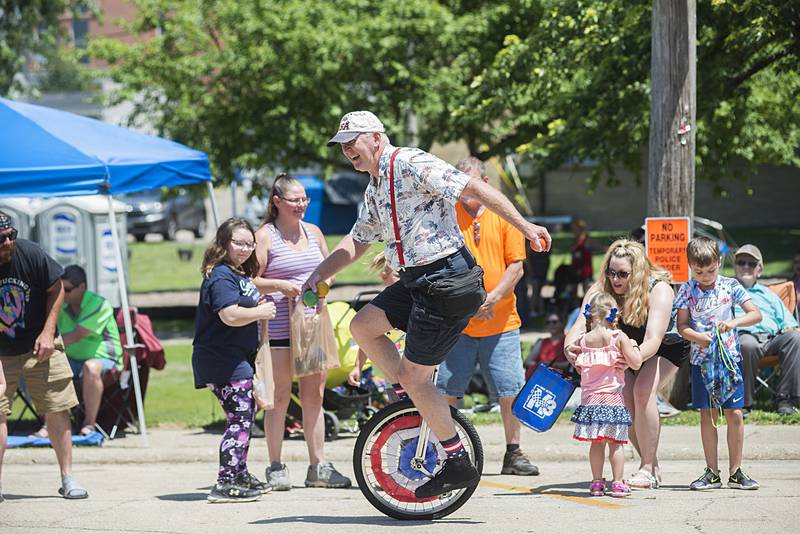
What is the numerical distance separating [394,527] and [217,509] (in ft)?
4.40

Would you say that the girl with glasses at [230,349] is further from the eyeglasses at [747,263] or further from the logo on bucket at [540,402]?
the eyeglasses at [747,263]

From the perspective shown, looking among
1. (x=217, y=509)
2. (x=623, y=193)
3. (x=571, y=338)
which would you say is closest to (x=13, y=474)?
(x=217, y=509)

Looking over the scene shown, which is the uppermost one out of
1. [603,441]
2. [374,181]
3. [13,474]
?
[374,181]

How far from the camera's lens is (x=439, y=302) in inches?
224

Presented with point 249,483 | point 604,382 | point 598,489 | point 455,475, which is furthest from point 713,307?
point 249,483

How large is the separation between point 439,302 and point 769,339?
5.45 meters

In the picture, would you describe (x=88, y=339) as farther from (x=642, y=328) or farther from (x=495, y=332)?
(x=642, y=328)

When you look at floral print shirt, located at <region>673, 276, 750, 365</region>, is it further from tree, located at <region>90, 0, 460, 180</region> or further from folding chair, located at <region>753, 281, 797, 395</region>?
tree, located at <region>90, 0, 460, 180</region>

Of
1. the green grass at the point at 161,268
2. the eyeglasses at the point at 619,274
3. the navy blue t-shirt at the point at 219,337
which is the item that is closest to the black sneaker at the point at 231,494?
the navy blue t-shirt at the point at 219,337

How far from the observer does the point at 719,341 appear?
6973 mm

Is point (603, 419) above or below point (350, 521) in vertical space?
above

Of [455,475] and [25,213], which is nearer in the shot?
[455,475]

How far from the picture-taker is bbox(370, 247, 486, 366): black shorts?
5680mm

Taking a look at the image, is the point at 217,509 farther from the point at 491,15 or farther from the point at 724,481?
the point at 491,15
